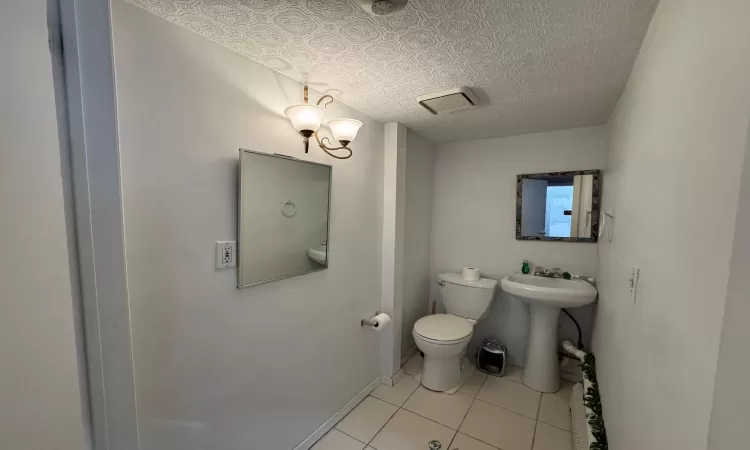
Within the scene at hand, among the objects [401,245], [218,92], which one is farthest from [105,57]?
[401,245]

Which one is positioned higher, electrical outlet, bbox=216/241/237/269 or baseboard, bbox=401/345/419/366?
electrical outlet, bbox=216/241/237/269

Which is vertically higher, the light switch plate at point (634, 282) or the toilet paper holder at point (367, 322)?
the light switch plate at point (634, 282)

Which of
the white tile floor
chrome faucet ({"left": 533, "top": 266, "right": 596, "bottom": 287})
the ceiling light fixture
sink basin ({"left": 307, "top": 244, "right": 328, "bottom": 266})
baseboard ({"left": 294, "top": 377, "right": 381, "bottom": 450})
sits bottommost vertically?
the white tile floor

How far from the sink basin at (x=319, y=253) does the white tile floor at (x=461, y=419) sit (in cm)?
109

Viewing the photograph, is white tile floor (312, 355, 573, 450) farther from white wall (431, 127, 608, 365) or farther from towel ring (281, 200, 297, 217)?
towel ring (281, 200, 297, 217)

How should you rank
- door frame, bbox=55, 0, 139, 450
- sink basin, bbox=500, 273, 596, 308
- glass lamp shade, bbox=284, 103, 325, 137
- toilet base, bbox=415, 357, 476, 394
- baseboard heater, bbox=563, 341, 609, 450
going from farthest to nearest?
toilet base, bbox=415, 357, 476, 394
sink basin, bbox=500, 273, 596, 308
baseboard heater, bbox=563, 341, 609, 450
glass lamp shade, bbox=284, 103, 325, 137
door frame, bbox=55, 0, 139, 450

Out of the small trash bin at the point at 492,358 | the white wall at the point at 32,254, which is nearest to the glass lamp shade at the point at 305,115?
the white wall at the point at 32,254

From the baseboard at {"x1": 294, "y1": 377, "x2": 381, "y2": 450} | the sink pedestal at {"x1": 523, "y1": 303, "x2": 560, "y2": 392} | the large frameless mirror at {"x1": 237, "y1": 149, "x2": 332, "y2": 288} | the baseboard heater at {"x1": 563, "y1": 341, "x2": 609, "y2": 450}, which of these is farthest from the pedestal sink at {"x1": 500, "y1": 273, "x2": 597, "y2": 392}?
the large frameless mirror at {"x1": 237, "y1": 149, "x2": 332, "y2": 288}

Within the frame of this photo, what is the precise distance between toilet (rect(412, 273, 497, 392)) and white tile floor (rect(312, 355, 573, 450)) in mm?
126

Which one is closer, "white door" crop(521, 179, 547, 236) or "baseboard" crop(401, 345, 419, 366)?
"white door" crop(521, 179, 547, 236)

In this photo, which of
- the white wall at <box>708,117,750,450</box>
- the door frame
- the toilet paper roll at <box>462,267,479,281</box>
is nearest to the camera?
the white wall at <box>708,117,750,450</box>

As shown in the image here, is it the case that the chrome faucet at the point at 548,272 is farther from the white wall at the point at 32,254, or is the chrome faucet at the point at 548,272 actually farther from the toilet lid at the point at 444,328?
the white wall at the point at 32,254

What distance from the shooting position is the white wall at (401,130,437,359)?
2.46 m

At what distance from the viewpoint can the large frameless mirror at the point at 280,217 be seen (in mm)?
1238
